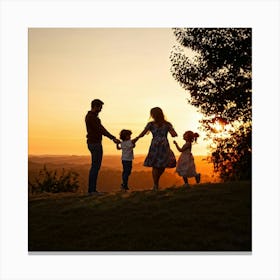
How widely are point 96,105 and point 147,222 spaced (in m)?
2.21

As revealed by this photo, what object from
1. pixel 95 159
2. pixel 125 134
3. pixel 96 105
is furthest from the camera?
pixel 125 134

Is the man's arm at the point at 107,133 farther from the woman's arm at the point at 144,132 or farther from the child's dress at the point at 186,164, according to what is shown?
the child's dress at the point at 186,164

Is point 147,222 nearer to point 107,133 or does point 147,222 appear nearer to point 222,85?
point 107,133

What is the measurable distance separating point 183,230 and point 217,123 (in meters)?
2.53

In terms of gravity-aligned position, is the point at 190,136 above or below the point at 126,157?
above

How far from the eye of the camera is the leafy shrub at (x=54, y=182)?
959cm

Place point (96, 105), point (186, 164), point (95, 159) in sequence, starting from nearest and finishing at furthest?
1. point (96, 105)
2. point (95, 159)
3. point (186, 164)

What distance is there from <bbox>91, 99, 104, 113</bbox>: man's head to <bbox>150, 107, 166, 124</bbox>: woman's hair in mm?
884

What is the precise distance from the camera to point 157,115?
9539 mm

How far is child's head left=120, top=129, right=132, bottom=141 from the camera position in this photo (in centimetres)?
982

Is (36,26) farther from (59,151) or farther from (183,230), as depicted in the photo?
(183,230)

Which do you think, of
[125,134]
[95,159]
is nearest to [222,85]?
[125,134]

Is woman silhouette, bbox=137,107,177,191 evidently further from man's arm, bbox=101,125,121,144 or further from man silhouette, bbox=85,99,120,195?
man silhouette, bbox=85,99,120,195
